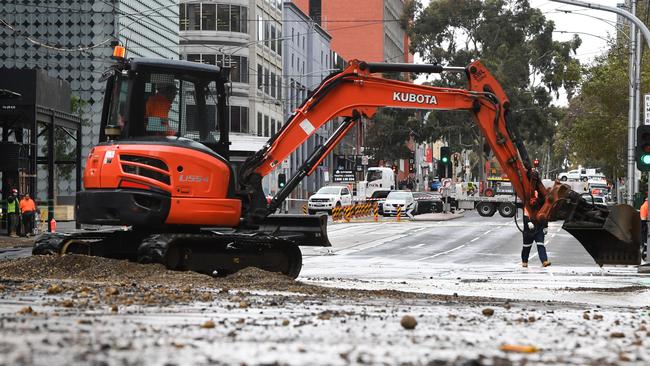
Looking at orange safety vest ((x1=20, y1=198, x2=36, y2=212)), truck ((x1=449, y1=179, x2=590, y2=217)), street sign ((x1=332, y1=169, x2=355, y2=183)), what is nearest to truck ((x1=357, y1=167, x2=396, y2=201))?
street sign ((x1=332, y1=169, x2=355, y2=183))

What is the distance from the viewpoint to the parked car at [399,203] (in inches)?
2968

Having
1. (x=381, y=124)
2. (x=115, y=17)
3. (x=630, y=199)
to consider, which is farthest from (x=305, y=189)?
(x=630, y=199)

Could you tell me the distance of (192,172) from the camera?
1888cm

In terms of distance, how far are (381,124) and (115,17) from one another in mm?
37293

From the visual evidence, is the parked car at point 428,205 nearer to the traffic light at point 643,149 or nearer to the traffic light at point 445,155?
the traffic light at point 445,155

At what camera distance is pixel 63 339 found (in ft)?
29.6

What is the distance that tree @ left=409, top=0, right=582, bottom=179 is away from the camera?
87625 millimetres

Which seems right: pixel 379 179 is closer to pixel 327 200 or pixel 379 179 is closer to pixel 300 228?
pixel 327 200

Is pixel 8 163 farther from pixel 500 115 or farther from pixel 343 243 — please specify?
pixel 500 115

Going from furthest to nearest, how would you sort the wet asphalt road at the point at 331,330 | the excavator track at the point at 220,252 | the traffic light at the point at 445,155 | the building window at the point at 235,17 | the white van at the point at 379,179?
1. the white van at the point at 379,179
2. the building window at the point at 235,17
3. the traffic light at the point at 445,155
4. the excavator track at the point at 220,252
5. the wet asphalt road at the point at 331,330

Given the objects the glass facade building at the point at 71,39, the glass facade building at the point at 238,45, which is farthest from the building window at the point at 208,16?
the glass facade building at the point at 71,39

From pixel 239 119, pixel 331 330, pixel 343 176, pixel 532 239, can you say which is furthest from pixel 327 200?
pixel 331 330

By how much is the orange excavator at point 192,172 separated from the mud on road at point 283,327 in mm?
1556

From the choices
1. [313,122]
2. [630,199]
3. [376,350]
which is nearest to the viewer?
[376,350]
